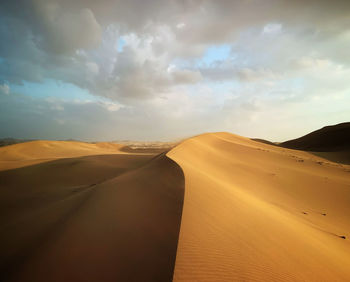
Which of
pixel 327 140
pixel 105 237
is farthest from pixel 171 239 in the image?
pixel 327 140

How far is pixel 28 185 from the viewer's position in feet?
23.8

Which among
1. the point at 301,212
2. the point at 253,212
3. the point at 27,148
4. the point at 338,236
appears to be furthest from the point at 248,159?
the point at 27,148

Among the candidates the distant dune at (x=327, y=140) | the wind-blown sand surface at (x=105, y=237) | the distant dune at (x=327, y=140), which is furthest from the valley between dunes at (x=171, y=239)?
the distant dune at (x=327, y=140)

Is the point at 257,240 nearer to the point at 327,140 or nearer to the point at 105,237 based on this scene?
the point at 105,237

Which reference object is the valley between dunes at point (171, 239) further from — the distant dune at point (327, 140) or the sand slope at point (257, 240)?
the distant dune at point (327, 140)

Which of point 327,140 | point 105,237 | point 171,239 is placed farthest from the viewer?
point 327,140

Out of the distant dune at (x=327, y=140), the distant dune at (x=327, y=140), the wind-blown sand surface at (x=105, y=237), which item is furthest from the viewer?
the distant dune at (x=327, y=140)

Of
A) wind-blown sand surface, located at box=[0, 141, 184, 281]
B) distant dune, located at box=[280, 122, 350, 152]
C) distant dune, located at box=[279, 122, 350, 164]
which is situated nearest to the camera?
wind-blown sand surface, located at box=[0, 141, 184, 281]

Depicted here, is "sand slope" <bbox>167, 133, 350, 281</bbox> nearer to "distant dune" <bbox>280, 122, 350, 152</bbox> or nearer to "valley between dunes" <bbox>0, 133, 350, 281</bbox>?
"valley between dunes" <bbox>0, 133, 350, 281</bbox>

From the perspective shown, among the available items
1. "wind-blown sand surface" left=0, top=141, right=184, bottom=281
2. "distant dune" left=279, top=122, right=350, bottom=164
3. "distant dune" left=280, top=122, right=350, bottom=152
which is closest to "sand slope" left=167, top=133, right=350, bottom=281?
A: "wind-blown sand surface" left=0, top=141, right=184, bottom=281

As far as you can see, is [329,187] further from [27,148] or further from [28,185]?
[27,148]

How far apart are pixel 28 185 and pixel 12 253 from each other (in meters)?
6.49

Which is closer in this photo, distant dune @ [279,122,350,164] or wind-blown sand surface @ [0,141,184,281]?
wind-blown sand surface @ [0,141,184,281]

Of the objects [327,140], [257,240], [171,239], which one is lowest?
[257,240]
